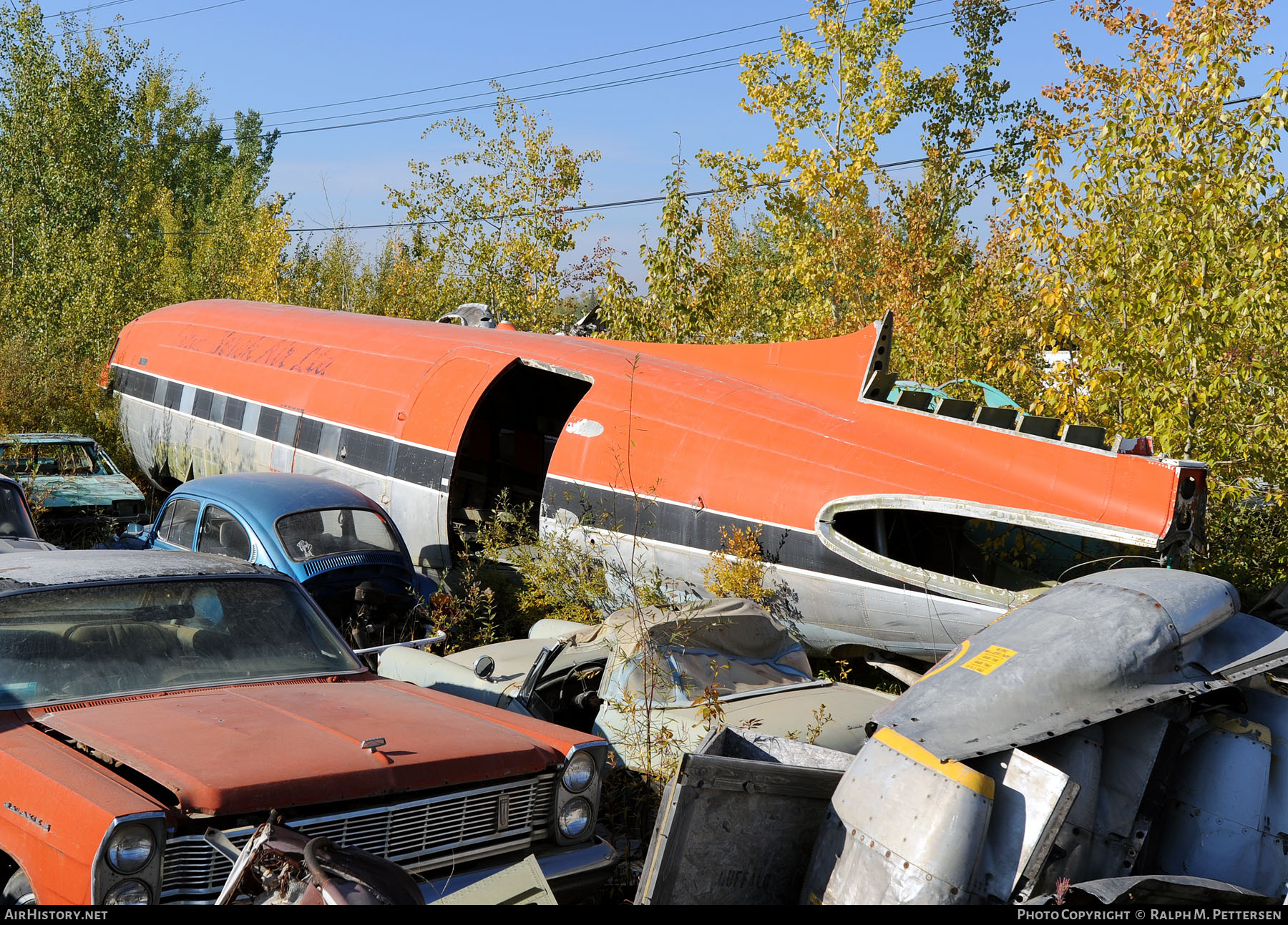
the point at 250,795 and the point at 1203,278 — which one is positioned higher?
the point at 1203,278

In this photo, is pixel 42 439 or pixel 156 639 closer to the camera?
pixel 156 639

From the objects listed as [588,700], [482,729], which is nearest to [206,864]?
[482,729]

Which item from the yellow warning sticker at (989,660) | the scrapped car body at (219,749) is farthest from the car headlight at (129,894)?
the yellow warning sticker at (989,660)

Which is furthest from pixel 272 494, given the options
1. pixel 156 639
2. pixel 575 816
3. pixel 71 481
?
pixel 575 816

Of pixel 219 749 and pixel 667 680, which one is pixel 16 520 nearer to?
pixel 667 680

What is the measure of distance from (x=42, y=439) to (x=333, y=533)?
714 cm

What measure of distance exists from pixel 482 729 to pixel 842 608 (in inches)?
178

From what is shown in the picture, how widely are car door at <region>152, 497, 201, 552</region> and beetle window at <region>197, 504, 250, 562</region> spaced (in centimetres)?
11

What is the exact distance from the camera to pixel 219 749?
4125 mm

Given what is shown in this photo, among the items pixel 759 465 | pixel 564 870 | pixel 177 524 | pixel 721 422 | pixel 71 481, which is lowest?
pixel 71 481

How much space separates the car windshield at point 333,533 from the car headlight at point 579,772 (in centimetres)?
520

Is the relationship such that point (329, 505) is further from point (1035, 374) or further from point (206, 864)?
point (1035, 374)

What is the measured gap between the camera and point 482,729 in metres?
4.94

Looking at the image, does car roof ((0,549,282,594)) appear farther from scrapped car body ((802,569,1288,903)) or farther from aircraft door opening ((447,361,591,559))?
aircraft door opening ((447,361,591,559))
